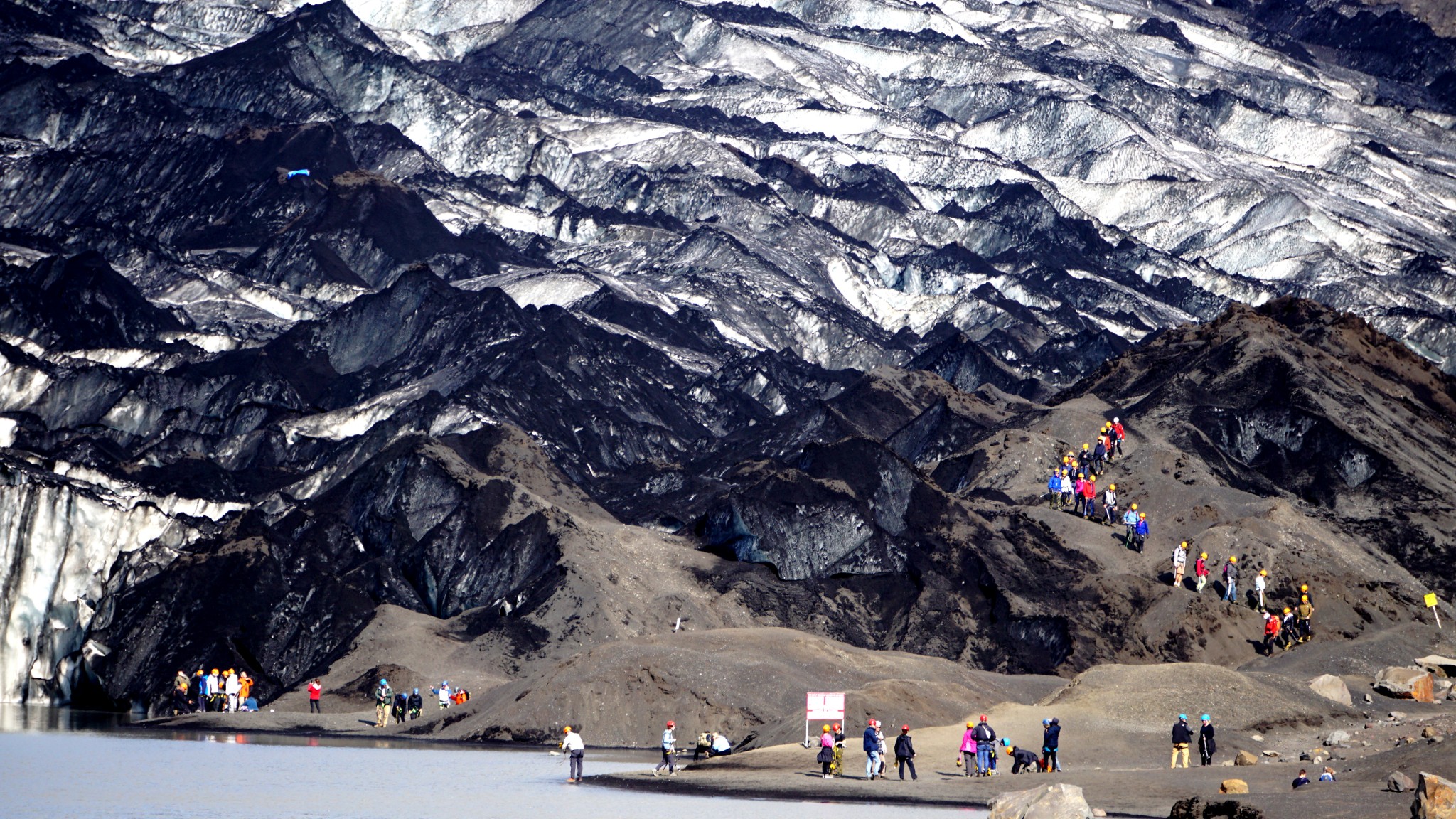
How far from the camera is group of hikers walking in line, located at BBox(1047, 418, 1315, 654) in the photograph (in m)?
66.1

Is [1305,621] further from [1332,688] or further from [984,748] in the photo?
[984,748]

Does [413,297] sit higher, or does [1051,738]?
[413,297]

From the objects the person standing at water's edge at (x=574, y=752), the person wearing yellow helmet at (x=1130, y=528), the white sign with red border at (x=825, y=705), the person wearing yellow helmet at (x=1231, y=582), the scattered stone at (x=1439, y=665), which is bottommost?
the person standing at water's edge at (x=574, y=752)

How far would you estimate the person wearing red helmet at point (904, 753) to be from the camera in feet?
137

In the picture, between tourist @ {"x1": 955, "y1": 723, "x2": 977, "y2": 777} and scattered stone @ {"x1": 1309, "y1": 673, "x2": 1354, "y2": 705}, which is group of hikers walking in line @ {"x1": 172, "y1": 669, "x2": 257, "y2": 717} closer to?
tourist @ {"x1": 955, "y1": 723, "x2": 977, "y2": 777}

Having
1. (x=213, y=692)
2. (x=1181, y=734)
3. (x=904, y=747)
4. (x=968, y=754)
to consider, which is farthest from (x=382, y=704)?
(x=1181, y=734)

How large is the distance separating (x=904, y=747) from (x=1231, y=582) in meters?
30.6

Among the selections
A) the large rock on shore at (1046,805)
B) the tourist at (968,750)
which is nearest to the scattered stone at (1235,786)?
the large rock on shore at (1046,805)

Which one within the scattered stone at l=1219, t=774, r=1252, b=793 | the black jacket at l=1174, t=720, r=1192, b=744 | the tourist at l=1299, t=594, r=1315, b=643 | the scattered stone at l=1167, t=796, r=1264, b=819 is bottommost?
the scattered stone at l=1167, t=796, r=1264, b=819

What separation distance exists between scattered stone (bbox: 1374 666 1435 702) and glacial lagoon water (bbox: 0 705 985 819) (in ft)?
75.6

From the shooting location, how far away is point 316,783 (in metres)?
41.2

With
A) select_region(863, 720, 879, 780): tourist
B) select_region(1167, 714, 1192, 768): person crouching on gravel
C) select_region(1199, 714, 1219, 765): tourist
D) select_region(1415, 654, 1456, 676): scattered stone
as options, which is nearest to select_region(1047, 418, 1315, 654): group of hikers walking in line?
select_region(1415, 654, 1456, 676): scattered stone

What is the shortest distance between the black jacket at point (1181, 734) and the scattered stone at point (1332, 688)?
14.5 meters

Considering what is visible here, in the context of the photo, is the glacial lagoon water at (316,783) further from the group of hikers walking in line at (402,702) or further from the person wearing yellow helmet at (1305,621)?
the person wearing yellow helmet at (1305,621)
